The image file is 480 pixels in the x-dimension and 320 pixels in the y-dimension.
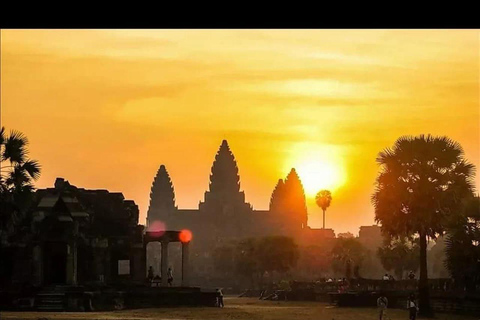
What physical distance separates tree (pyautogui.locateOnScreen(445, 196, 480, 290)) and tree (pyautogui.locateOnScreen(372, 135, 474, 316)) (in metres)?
0.79

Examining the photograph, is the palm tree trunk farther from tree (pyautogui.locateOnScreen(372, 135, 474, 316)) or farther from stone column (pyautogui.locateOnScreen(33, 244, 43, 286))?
stone column (pyautogui.locateOnScreen(33, 244, 43, 286))

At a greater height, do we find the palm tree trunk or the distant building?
the distant building

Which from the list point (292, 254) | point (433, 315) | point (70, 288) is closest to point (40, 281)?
point (70, 288)

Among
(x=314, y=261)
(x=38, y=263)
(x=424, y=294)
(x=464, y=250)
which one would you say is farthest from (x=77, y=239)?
(x=314, y=261)

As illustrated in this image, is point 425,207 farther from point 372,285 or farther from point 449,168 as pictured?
point 372,285

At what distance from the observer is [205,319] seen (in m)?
→ 43.3

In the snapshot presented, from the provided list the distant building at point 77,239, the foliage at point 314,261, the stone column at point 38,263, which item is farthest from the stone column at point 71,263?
the foliage at point 314,261

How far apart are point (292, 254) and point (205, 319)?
97.1 metres

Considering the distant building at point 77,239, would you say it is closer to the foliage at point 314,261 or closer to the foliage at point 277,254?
the foliage at point 277,254

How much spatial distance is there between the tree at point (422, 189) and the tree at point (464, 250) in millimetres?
794

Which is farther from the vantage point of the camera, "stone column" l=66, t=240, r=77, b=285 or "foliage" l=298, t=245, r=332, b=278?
"foliage" l=298, t=245, r=332, b=278

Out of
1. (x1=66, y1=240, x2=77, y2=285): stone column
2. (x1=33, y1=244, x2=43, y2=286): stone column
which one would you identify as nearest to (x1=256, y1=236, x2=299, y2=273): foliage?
(x1=66, y1=240, x2=77, y2=285): stone column

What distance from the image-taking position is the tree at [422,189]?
48.8 meters

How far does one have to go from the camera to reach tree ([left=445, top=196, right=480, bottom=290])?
161ft
